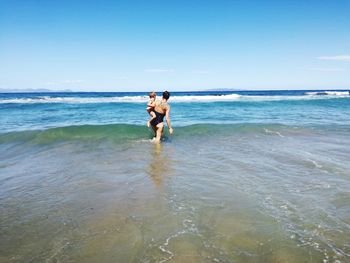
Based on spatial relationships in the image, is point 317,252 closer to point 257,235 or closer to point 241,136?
point 257,235

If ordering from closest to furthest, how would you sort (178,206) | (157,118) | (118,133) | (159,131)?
(178,206)
(159,131)
(157,118)
(118,133)

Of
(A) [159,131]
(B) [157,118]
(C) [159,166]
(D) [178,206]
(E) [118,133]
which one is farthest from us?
(E) [118,133]

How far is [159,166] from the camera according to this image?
6.97 m

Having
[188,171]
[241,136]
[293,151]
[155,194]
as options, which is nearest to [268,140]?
[241,136]

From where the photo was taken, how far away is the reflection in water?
19.6ft

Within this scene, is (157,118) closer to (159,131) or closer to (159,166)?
(159,131)

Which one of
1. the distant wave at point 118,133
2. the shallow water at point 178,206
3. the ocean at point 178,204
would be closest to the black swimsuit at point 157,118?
the distant wave at point 118,133

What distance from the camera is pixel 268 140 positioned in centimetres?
1033

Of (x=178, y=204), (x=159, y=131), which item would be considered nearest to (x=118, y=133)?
(x=159, y=131)

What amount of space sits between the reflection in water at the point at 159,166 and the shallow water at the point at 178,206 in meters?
0.02

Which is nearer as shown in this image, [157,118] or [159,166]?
[159,166]

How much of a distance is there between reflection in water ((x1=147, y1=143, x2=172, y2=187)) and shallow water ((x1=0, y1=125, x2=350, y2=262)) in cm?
2

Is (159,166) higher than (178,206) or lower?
lower

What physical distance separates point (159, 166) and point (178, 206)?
102 inches
